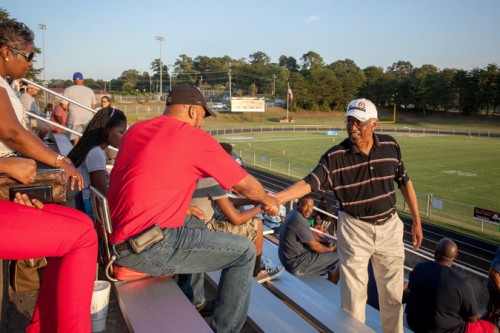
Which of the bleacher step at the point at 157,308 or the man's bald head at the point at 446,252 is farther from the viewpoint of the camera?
the man's bald head at the point at 446,252

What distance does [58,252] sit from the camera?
5.90 ft

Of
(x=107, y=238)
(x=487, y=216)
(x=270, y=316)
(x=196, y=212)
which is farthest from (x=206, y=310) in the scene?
(x=487, y=216)

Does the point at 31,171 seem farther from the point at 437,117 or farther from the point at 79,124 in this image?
the point at 437,117

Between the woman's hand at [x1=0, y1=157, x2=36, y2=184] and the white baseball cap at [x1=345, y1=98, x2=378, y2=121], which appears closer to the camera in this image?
the woman's hand at [x1=0, y1=157, x2=36, y2=184]

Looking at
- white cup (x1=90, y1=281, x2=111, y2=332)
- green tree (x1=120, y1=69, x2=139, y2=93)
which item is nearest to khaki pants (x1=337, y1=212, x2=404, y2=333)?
white cup (x1=90, y1=281, x2=111, y2=332)

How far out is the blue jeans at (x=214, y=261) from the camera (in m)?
2.22

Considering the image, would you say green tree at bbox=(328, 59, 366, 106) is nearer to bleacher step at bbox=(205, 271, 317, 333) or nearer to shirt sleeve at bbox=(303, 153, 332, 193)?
shirt sleeve at bbox=(303, 153, 332, 193)

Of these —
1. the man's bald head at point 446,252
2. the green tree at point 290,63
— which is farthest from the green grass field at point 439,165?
the green tree at point 290,63

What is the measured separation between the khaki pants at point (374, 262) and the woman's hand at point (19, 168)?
2607 millimetres

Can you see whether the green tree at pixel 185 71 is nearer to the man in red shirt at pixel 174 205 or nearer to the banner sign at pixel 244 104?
the banner sign at pixel 244 104

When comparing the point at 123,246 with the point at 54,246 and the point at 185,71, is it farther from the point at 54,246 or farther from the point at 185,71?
the point at 185,71

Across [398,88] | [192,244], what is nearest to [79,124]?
[192,244]

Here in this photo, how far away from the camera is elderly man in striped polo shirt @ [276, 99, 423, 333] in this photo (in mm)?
3568

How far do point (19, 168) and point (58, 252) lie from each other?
0.45 meters
